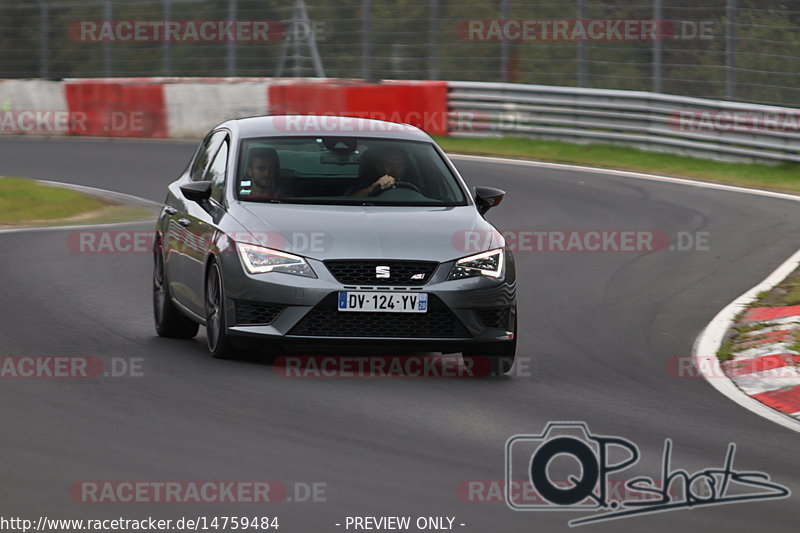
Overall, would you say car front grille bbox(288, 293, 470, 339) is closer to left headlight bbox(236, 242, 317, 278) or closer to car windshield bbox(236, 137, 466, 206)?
left headlight bbox(236, 242, 317, 278)

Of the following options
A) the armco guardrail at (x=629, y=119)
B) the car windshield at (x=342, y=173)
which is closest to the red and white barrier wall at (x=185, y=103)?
the armco guardrail at (x=629, y=119)

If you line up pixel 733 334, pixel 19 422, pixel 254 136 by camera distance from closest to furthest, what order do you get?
1. pixel 19 422
2. pixel 254 136
3. pixel 733 334

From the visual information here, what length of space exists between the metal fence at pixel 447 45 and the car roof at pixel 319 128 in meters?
14.2

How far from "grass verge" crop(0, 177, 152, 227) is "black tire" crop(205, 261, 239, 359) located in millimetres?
9185

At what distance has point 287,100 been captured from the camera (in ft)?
94.1

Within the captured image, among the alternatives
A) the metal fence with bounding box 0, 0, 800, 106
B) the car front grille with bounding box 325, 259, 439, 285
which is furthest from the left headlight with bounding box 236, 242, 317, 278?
the metal fence with bounding box 0, 0, 800, 106

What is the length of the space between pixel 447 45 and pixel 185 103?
5069 mm

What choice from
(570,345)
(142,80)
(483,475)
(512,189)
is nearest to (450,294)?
(570,345)

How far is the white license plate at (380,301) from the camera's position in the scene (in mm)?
Answer: 9086

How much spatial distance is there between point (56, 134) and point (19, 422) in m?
23.6

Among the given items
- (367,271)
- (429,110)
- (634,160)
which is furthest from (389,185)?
(429,110)

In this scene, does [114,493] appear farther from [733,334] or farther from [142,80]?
[142,80]

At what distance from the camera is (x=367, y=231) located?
9.31m

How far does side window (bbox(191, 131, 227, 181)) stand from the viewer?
10.9m
